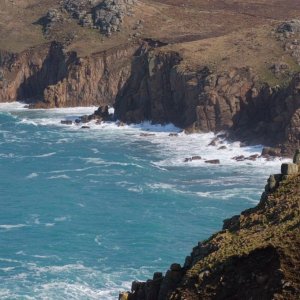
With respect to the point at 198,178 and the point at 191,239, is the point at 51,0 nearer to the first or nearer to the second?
the point at 198,178

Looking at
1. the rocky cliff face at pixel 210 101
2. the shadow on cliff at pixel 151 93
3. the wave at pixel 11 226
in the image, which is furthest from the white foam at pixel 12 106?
the wave at pixel 11 226

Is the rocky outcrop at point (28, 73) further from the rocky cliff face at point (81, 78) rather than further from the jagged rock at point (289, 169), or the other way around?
the jagged rock at point (289, 169)

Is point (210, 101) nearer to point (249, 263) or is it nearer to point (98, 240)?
point (98, 240)

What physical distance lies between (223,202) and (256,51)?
46185mm

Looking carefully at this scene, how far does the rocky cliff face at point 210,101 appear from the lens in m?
93.3

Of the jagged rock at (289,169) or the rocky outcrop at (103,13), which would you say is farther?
the rocky outcrop at (103,13)

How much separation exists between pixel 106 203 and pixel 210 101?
1316 inches

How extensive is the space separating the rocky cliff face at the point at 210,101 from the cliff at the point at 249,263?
2366 inches

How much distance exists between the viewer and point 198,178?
80.1 meters

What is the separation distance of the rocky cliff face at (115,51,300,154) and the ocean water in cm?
285

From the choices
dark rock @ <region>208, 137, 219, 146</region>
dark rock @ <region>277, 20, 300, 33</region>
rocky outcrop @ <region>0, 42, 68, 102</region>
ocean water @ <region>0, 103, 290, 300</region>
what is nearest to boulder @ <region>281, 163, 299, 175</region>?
ocean water @ <region>0, 103, 290, 300</region>

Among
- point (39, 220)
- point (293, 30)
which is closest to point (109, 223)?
point (39, 220)

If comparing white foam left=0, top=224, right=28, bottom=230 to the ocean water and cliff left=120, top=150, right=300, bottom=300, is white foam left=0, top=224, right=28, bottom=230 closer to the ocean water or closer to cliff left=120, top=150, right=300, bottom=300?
the ocean water

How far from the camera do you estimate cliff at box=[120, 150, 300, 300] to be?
878 inches
